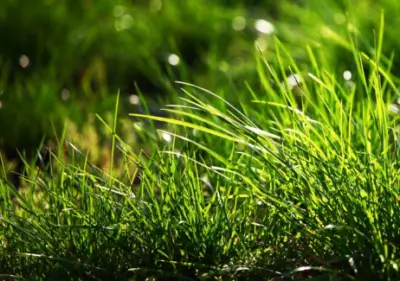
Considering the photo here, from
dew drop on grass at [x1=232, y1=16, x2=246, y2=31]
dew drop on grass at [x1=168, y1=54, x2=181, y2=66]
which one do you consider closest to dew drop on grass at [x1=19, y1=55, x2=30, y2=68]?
dew drop on grass at [x1=168, y1=54, x2=181, y2=66]

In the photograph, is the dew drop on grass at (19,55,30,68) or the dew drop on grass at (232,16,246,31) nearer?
the dew drop on grass at (19,55,30,68)

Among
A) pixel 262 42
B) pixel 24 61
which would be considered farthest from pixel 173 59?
pixel 24 61

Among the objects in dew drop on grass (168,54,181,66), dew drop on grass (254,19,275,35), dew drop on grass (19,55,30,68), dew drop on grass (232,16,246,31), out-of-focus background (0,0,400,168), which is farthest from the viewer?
dew drop on grass (232,16,246,31)

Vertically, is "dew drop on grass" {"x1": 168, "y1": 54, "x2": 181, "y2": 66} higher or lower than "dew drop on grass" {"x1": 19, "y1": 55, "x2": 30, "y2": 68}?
higher

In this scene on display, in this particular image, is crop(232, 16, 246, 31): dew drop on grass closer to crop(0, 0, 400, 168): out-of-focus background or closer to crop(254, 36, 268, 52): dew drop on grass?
crop(0, 0, 400, 168): out-of-focus background

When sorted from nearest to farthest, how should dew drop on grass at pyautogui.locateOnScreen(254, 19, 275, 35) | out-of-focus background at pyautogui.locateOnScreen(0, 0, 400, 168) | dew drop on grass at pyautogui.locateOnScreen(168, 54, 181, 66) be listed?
out-of-focus background at pyautogui.locateOnScreen(0, 0, 400, 168) < dew drop on grass at pyautogui.locateOnScreen(168, 54, 181, 66) < dew drop on grass at pyautogui.locateOnScreen(254, 19, 275, 35)

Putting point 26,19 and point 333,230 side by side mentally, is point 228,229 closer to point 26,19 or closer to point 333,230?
point 333,230

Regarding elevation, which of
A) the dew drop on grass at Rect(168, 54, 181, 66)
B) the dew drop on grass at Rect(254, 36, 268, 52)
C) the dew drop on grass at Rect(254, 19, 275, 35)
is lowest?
the dew drop on grass at Rect(168, 54, 181, 66)
